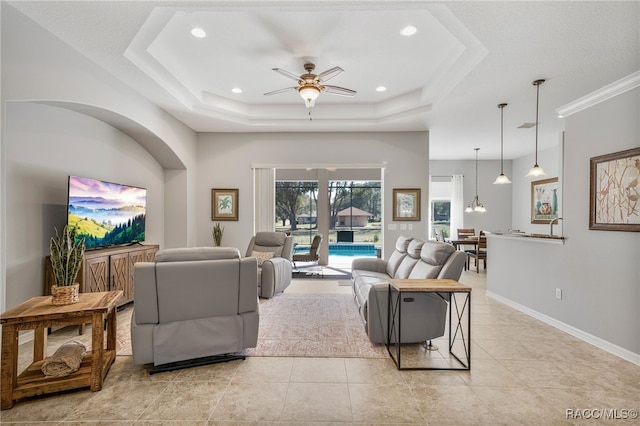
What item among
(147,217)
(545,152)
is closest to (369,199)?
(545,152)

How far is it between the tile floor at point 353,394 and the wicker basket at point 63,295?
25.9 inches

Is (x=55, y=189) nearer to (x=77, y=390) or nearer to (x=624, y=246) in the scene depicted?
(x=77, y=390)

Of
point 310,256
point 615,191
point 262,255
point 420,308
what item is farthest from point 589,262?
point 310,256

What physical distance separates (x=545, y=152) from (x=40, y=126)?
9.51 metres

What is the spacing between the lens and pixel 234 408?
Result: 2.07 meters

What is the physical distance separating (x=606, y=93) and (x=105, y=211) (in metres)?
5.96

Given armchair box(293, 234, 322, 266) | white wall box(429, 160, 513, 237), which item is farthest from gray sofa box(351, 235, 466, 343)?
white wall box(429, 160, 513, 237)

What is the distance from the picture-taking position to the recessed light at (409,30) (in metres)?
3.00

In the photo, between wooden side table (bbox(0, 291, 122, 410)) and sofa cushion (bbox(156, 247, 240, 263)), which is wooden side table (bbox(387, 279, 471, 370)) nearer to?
sofa cushion (bbox(156, 247, 240, 263))

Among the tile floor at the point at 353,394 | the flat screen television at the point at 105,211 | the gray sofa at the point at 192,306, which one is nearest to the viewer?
the tile floor at the point at 353,394

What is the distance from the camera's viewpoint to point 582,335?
3305mm

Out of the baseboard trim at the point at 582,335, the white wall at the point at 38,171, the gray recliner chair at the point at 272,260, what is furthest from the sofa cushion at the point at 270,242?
the baseboard trim at the point at 582,335

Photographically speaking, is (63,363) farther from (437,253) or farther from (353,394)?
(437,253)

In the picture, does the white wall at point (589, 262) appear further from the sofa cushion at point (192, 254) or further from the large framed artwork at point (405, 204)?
the sofa cushion at point (192, 254)
